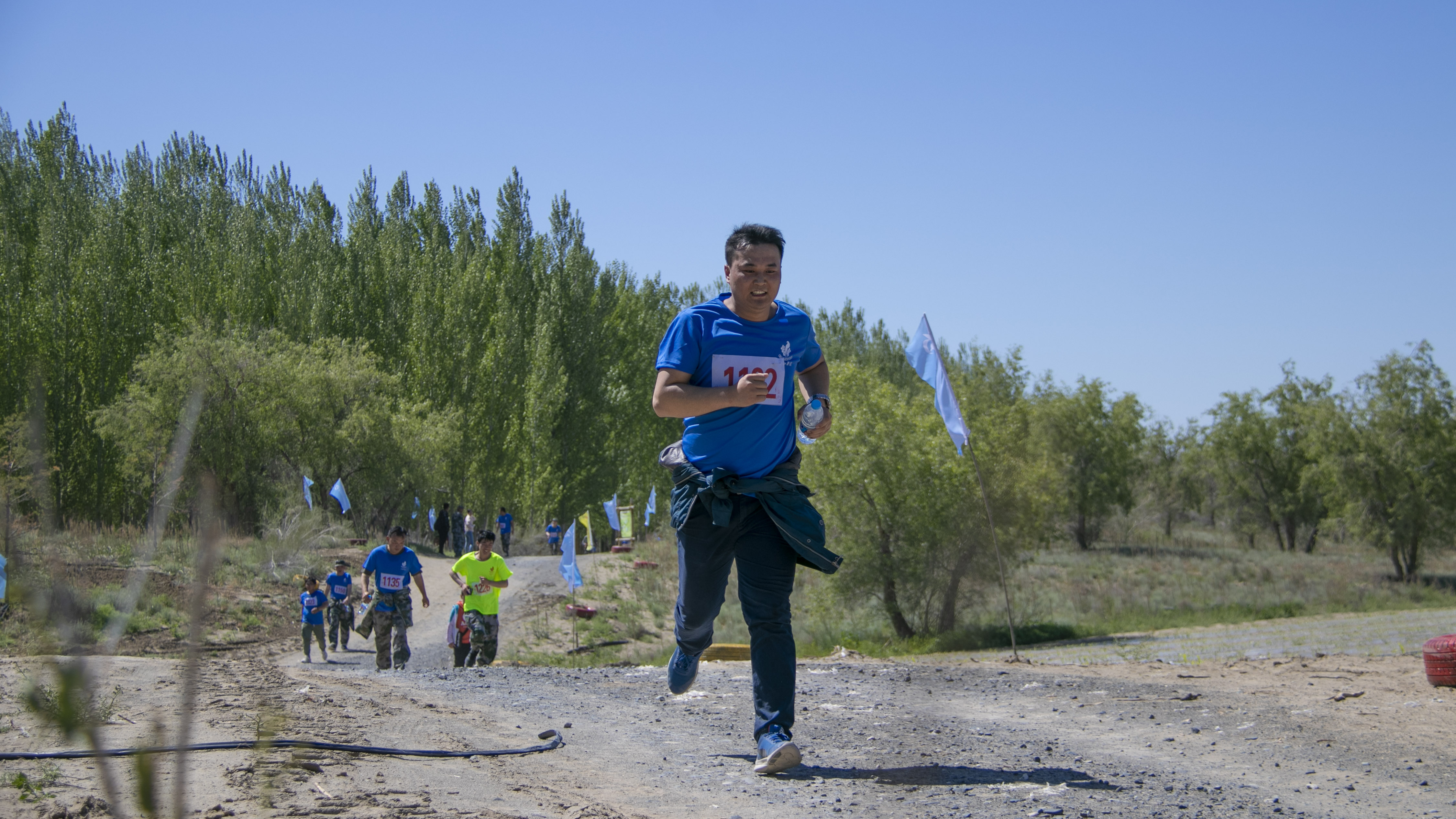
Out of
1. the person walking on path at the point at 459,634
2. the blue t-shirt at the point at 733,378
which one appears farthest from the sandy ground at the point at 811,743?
the person walking on path at the point at 459,634

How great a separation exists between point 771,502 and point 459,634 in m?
9.16

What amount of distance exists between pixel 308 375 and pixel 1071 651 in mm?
24889

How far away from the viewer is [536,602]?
2506 cm

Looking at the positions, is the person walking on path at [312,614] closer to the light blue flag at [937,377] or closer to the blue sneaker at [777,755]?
the light blue flag at [937,377]

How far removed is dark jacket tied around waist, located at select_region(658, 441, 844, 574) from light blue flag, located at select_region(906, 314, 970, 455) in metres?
8.64

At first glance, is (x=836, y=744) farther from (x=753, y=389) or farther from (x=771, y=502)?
(x=753, y=389)

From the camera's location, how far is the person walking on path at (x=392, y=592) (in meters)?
11.5

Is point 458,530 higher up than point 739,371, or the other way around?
point 739,371

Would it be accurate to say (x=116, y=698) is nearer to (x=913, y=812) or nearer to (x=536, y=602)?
(x=913, y=812)

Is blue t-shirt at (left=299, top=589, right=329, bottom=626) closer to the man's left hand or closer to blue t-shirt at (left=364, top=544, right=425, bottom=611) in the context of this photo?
blue t-shirt at (left=364, top=544, right=425, bottom=611)

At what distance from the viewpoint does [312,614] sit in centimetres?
1552

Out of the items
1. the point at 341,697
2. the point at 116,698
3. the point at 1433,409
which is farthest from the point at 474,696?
the point at 1433,409

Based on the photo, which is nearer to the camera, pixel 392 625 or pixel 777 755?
pixel 777 755

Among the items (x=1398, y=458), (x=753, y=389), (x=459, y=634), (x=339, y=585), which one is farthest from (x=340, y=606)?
(x=1398, y=458)
